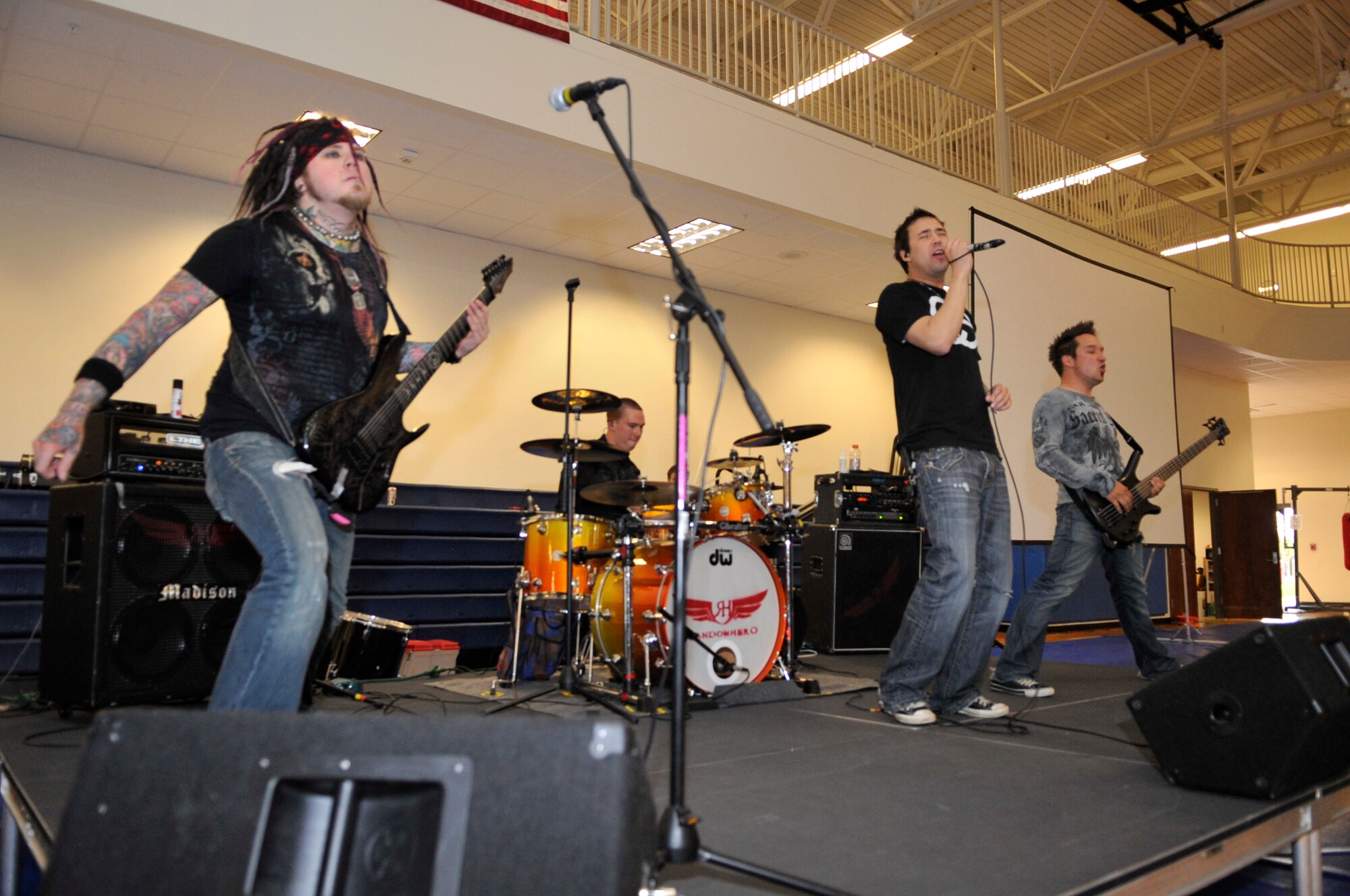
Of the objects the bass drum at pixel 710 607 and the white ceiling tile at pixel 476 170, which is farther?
the white ceiling tile at pixel 476 170

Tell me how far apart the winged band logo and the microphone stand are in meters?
2.09

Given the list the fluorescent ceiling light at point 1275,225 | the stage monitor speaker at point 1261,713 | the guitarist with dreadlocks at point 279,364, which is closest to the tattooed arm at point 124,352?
the guitarist with dreadlocks at point 279,364

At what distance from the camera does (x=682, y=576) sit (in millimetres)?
1631

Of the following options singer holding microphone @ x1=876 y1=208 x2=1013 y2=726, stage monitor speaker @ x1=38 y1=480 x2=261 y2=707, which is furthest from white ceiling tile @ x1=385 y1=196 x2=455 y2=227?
singer holding microphone @ x1=876 y1=208 x2=1013 y2=726

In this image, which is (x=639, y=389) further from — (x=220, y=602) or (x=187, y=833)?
(x=187, y=833)

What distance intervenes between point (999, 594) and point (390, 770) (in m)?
2.48

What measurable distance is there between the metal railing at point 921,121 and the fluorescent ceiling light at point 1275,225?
5 centimetres

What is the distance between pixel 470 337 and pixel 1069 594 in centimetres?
294

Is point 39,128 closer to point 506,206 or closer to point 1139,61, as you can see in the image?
point 506,206

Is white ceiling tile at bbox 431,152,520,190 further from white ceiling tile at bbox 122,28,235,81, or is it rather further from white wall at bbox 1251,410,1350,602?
white wall at bbox 1251,410,1350,602

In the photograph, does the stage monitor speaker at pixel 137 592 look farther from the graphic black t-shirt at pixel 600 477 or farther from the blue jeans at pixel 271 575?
the graphic black t-shirt at pixel 600 477

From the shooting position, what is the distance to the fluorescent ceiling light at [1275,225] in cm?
1160

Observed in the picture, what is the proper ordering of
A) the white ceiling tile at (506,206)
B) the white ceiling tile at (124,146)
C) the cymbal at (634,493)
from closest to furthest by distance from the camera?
the cymbal at (634,493), the white ceiling tile at (124,146), the white ceiling tile at (506,206)

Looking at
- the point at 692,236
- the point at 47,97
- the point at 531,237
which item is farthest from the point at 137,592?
the point at 692,236
